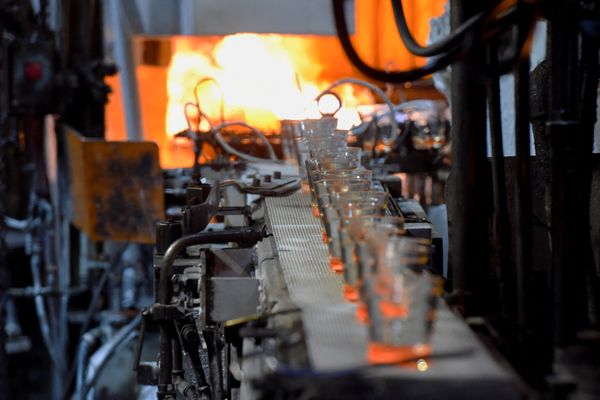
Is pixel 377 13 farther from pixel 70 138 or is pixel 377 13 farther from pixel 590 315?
pixel 590 315

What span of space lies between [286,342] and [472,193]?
0.86 meters

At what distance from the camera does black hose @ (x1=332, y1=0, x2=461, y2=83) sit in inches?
103

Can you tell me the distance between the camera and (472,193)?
296 cm

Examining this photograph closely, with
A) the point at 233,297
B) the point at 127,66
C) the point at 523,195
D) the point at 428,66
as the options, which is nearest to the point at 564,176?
the point at 523,195

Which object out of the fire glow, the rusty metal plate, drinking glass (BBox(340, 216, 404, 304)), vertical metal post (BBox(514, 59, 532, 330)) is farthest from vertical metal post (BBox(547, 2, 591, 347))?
the fire glow

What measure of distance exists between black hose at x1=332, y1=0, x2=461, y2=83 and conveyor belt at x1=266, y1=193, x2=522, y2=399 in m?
0.59

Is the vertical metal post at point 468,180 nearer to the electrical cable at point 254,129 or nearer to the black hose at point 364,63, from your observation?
the black hose at point 364,63

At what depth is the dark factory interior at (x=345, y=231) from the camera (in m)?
2.24

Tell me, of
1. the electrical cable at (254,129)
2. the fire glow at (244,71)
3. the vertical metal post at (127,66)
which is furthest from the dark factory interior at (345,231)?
the fire glow at (244,71)

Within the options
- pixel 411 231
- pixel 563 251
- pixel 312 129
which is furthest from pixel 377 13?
pixel 563 251

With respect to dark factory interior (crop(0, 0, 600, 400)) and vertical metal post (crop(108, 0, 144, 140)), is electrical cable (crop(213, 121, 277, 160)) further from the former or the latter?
vertical metal post (crop(108, 0, 144, 140))

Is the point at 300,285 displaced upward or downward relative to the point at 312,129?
downward

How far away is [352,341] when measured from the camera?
7.54 feet

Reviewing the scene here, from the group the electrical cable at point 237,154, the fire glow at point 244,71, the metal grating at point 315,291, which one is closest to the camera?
the metal grating at point 315,291
